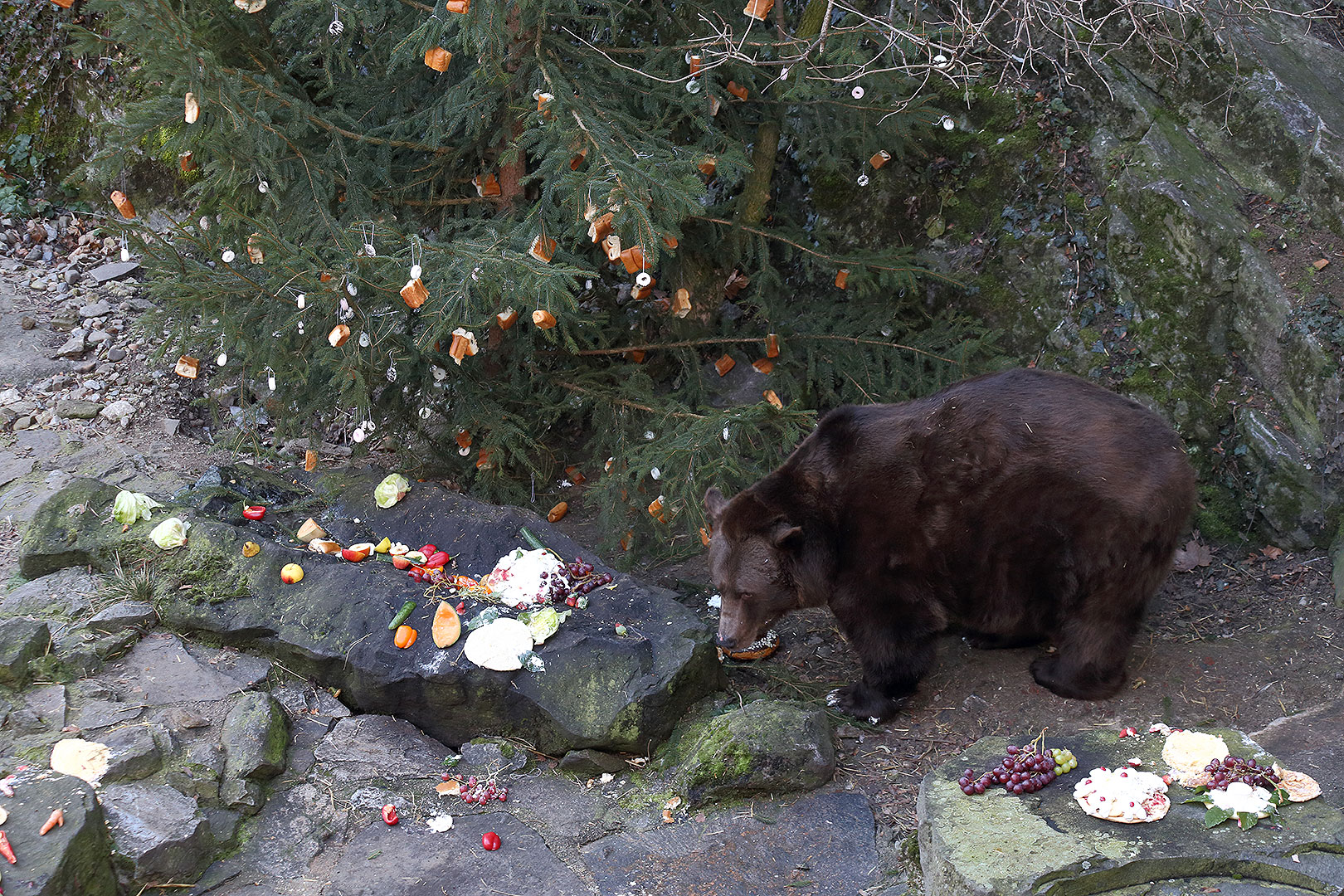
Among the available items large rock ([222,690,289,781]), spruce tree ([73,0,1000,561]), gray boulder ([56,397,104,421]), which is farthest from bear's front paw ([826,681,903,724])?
gray boulder ([56,397,104,421])

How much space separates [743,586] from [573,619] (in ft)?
2.88

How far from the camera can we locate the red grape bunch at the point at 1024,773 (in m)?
3.64

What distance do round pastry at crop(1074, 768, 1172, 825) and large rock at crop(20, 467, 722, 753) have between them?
6.24 ft

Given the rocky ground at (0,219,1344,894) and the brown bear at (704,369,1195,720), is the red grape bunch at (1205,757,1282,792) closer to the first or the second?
the rocky ground at (0,219,1344,894)

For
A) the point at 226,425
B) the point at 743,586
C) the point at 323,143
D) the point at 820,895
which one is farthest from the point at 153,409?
the point at 820,895

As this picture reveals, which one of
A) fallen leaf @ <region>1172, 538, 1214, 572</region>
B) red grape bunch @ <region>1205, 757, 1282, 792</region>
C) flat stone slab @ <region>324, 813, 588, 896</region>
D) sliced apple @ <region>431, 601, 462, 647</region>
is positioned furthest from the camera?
fallen leaf @ <region>1172, 538, 1214, 572</region>

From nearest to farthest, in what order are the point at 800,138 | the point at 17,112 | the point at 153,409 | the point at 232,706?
1. the point at 232,706
2. the point at 800,138
3. the point at 153,409
4. the point at 17,112

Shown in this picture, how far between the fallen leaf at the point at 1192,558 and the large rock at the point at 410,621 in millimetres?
2968

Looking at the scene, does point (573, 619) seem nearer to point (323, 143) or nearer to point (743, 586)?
point (743, 586)

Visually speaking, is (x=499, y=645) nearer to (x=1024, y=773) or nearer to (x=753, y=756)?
(x=753, y=756)

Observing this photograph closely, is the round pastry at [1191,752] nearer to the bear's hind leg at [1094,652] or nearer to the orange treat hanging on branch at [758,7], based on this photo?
the bear's hind leg at [1094,652]

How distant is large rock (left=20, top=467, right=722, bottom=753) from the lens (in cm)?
470

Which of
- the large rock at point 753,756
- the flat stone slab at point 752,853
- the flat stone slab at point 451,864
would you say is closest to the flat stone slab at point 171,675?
the flat stone slab at point 451,864

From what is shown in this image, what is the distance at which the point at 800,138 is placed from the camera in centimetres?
624
